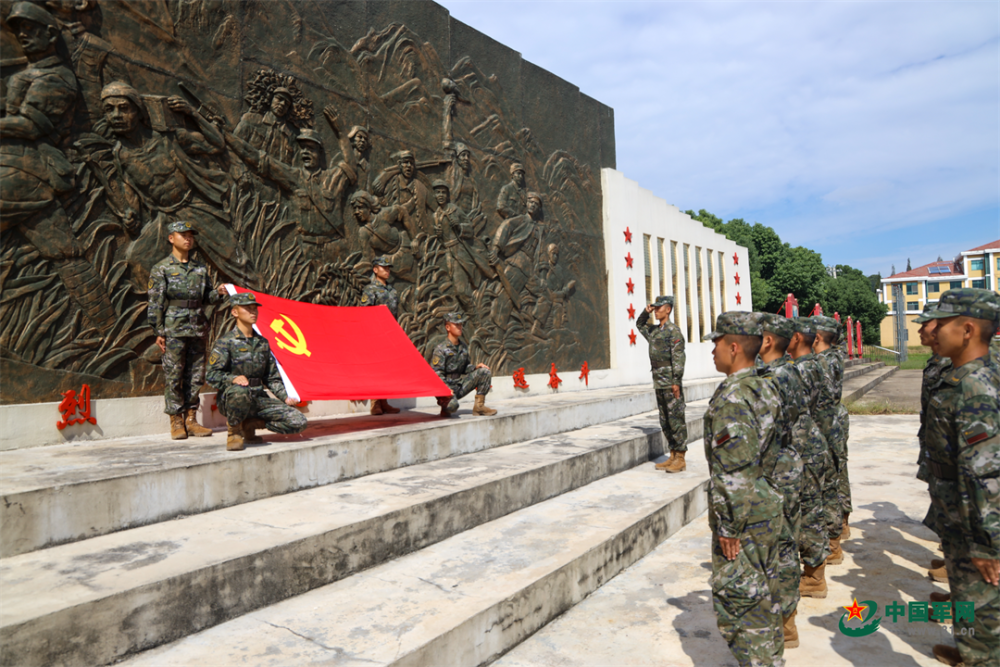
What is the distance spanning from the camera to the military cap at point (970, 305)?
2922 mm

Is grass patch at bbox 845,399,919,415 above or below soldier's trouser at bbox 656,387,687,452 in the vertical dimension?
below

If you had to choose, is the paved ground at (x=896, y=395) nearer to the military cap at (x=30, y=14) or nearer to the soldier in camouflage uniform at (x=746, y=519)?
the soldier in camouflage uniform at (x=746, y=519)

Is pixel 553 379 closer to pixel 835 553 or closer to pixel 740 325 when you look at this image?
pixel 835 553

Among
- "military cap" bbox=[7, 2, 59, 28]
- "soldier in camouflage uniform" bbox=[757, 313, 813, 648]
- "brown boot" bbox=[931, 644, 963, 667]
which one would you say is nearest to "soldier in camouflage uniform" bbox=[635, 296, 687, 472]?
"soldier in camouflage uniform" bbox=[757, 313, 813, 648]

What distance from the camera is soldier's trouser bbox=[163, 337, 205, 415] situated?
5.75m

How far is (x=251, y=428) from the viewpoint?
17.7ft

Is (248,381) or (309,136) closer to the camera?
(248,381)

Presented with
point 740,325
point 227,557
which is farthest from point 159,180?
point 740,325

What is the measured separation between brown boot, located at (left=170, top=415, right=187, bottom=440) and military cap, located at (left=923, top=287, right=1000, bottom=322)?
19.2 ft

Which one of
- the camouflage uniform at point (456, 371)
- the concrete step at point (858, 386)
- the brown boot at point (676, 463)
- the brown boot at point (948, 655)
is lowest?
the brown boot at point (948, 655)

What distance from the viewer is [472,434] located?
7078 millimetres

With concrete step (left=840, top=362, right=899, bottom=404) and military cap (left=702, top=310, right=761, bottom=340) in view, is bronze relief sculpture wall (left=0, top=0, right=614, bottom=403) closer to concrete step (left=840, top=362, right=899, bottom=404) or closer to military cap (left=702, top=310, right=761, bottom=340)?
military cap (left=702, top=310, right=761, bottom=340)

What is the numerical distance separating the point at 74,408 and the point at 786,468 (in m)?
5.84

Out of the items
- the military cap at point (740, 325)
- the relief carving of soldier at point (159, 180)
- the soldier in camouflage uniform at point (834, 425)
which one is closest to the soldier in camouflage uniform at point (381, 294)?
the relief carving of soldier at point (159, 180)
